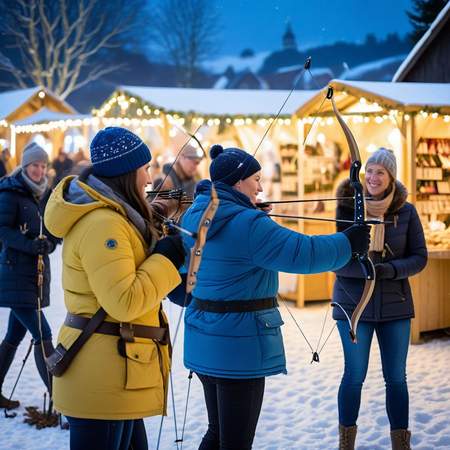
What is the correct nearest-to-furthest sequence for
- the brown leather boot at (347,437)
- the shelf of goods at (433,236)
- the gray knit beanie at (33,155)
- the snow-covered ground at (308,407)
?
the brown leather boot at (347,437) < the snow-covered ground at (308,407) < the gray knit beanie at (33,155) < the shelf of goods at (433,236)

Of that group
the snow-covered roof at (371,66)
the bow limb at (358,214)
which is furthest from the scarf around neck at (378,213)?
the snow-covered roof at (371,66)

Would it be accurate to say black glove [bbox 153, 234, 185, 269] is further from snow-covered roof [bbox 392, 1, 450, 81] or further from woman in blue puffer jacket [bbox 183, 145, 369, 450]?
snow-covered roof [bbox 392, 1, 450, 81]

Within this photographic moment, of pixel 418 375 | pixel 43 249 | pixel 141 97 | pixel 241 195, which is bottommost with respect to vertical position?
pixel 418 375

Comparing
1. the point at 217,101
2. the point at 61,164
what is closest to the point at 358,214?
the point at 217,101

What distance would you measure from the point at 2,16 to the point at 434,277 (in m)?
27.8

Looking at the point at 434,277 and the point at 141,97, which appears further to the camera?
the point at 141,97

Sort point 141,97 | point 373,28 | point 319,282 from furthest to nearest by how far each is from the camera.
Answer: point 373,28, point 141,97, point 319,282

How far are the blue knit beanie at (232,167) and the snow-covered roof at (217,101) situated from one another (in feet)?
20.9

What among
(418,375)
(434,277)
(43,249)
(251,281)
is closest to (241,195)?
(251,281)

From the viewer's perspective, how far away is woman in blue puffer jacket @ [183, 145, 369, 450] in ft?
8.50

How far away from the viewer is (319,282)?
870 cm

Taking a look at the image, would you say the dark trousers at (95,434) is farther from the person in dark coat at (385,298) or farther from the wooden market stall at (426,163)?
the wooden market stall at (426,163)

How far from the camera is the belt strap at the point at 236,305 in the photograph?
270 centimetres

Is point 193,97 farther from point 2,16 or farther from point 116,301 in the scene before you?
point 2,16
